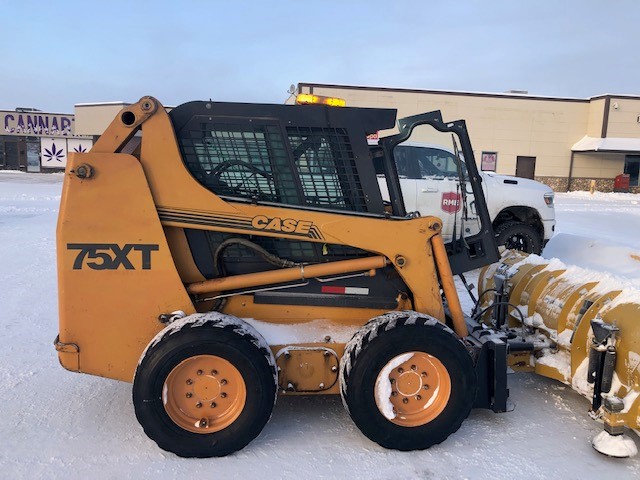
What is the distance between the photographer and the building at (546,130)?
2772 cm

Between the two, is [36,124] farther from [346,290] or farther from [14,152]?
[346,290]

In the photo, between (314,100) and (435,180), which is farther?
(435,180)

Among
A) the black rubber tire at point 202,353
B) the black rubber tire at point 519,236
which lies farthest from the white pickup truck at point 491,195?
the black rubber tire at point 202,353

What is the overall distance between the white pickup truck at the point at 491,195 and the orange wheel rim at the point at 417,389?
333 cm

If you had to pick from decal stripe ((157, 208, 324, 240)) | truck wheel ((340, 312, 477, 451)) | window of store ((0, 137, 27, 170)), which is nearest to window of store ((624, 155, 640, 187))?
truck wheel ((340, 312, 477, 451))

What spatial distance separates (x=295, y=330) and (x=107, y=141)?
67.5 inches

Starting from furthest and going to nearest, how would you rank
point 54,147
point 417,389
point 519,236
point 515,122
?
1. point 54,147
2. point 515,122
3. point 519,236
4. point 417,389

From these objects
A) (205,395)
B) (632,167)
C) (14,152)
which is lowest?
(205,395)

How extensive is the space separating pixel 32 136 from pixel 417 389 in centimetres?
4281

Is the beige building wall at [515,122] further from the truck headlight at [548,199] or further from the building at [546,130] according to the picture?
the truck headlight at [548,199]

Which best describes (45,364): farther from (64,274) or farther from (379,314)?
(379,314)

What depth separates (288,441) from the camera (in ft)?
10.7

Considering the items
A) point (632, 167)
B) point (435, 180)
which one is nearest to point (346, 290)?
point (435, 180)

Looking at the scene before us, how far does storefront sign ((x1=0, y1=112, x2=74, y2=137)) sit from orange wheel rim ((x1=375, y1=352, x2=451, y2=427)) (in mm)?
41403
